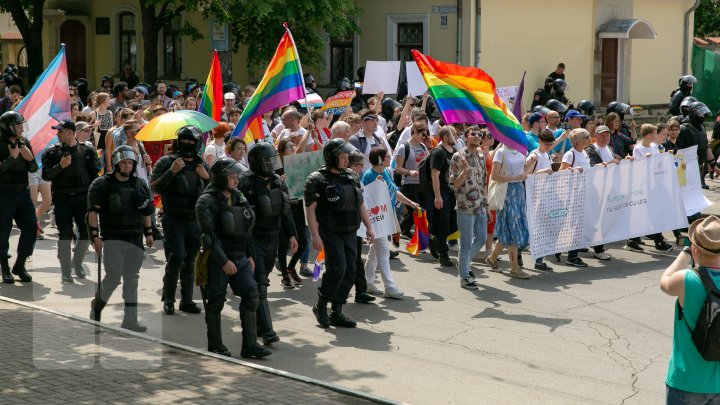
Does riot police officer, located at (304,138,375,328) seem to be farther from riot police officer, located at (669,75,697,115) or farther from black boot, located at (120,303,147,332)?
riot police officer, located at (669,75,697,115)

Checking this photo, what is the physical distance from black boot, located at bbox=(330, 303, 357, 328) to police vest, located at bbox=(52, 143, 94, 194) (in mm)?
3428

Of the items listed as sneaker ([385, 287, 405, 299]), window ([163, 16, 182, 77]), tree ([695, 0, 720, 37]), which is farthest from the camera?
tree ([695, 0, 720, 37])

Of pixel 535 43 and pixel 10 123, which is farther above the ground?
pixel 535 43

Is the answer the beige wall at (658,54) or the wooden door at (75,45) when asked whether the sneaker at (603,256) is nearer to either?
the beige wall at (658,54)

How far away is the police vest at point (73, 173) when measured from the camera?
38.5 feet

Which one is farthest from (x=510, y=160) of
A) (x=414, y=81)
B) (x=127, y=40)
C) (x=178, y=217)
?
(x=127, y=40)

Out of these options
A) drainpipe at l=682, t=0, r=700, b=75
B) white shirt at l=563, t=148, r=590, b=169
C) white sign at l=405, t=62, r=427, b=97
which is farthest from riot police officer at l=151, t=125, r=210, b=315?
Result: drainpipe at l=682, t=0, r=700, b=75

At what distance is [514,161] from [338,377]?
15.5 ft

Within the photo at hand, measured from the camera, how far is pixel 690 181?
1504cm

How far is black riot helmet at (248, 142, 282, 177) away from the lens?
9727 millimetres

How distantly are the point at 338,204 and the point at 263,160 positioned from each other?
2.64 feet

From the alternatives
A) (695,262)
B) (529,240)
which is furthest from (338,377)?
(529,240)

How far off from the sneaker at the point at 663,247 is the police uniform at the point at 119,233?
7.40 metres

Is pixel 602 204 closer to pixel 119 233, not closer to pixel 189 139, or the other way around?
pixel 189 139
